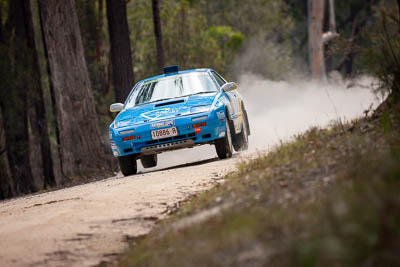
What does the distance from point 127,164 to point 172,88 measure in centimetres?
163

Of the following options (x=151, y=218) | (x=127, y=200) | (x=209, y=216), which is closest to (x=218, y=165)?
(x=127, y=200)

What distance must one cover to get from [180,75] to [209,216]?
25.3 ft

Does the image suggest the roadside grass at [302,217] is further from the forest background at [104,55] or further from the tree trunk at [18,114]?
the tree trunk at [18,114]

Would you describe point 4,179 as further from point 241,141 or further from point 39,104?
point 241,141

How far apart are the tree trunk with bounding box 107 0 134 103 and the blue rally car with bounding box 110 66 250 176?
19.7ft

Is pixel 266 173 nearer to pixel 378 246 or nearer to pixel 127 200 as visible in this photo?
pixel 127 200

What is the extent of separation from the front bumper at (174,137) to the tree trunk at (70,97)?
13.4 feet

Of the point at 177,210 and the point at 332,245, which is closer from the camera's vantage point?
the point at 332,245

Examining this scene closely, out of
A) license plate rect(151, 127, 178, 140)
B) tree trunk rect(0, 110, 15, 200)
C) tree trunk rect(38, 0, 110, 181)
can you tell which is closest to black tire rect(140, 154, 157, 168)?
tree trunk rect(38, 0, 110, 181)

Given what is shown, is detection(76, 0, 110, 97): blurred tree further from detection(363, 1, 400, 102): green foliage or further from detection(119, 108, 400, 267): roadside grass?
detection(119, 108, 400, 267): roadside grass

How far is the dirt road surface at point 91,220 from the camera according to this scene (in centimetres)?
602

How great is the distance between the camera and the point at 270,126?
18.3 meters

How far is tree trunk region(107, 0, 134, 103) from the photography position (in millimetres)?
18606

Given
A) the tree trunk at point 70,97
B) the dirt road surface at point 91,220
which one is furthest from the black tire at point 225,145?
the tree trunk at point 70,97
